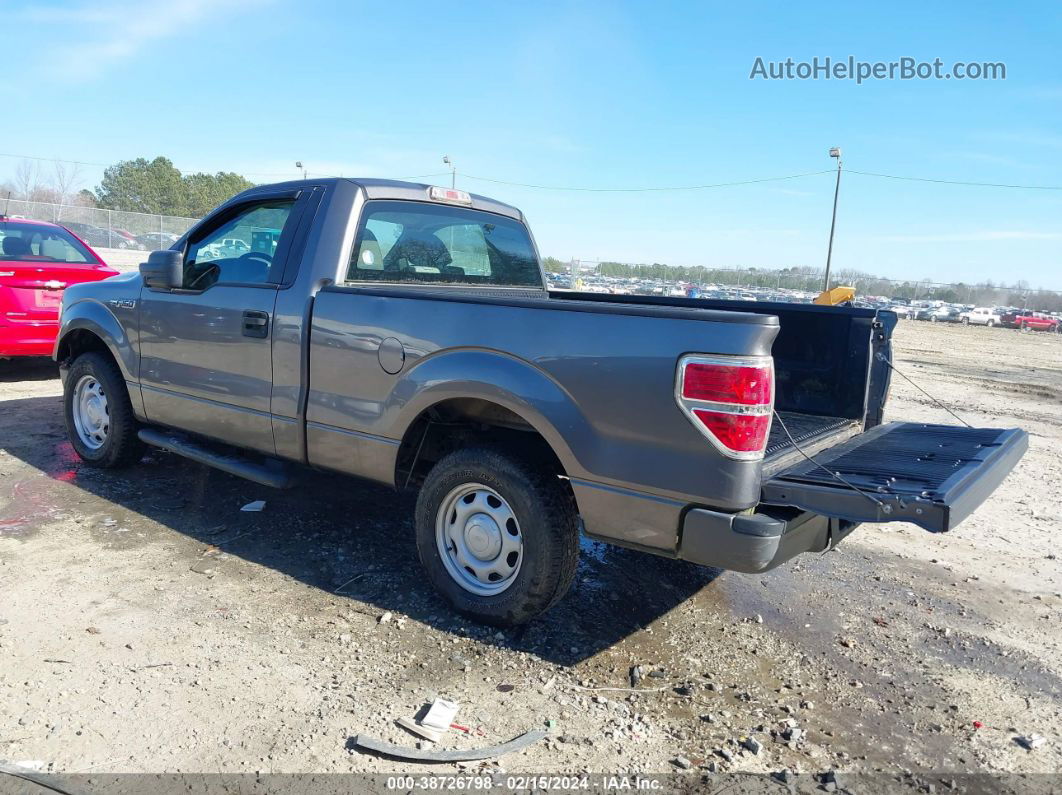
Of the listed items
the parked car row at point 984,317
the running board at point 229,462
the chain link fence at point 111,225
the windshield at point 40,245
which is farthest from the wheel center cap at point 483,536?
the parked car row at point 984,317

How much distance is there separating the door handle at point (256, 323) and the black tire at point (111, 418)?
1.64 m

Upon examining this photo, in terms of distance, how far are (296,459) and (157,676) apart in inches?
54.9

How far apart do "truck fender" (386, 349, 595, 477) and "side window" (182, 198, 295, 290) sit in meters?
1.34

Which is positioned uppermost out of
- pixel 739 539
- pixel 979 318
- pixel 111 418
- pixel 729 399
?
pixel 979 318

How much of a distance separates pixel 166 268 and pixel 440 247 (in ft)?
5.39

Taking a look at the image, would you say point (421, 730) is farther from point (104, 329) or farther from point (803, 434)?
point (104, 329)

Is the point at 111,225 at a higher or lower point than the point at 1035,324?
higher

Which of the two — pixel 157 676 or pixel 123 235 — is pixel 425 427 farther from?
pixel 123 235

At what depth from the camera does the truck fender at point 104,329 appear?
16.8ft

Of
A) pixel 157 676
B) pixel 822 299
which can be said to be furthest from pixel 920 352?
pixel 157 676

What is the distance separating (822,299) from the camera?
11844mm

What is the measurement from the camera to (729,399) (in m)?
2.76

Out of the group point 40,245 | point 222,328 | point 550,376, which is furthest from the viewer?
point 40,245

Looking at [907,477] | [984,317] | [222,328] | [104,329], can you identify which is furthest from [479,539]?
[984,317]
